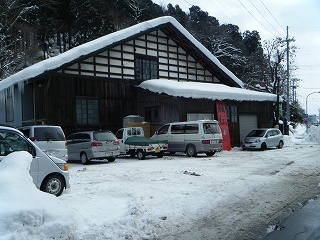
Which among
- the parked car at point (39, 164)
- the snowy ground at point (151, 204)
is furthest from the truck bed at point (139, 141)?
the parked car at point (39, 164)

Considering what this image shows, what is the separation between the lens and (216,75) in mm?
29891

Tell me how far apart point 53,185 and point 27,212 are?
12.0ft

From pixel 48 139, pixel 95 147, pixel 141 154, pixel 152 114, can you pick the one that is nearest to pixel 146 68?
pixel 152 114

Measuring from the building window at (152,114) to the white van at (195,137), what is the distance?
10.3 ft

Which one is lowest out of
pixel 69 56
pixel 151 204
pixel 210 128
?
pixel 151 204

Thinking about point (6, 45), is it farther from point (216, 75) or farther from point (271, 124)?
point (271, 124)

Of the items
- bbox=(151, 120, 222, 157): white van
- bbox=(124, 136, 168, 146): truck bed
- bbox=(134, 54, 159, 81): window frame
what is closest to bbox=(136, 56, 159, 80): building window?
bbox=(134, 54, 159, 81): window frame

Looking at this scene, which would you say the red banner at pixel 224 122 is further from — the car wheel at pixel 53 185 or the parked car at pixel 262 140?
Answer: the car wheel at pixel 53 185

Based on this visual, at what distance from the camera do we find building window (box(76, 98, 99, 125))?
70.4 ft

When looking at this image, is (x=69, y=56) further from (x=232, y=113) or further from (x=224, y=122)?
(x=232, y=113)

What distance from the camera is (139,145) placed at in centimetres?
1791

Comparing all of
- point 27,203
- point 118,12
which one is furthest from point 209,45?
point 27,203

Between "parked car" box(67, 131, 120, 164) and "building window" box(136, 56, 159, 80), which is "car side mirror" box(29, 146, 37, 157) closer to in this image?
"parked car" box(67, 131, 120, 164)

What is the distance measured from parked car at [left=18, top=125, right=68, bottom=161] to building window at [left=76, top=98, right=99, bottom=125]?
758 centimetres
